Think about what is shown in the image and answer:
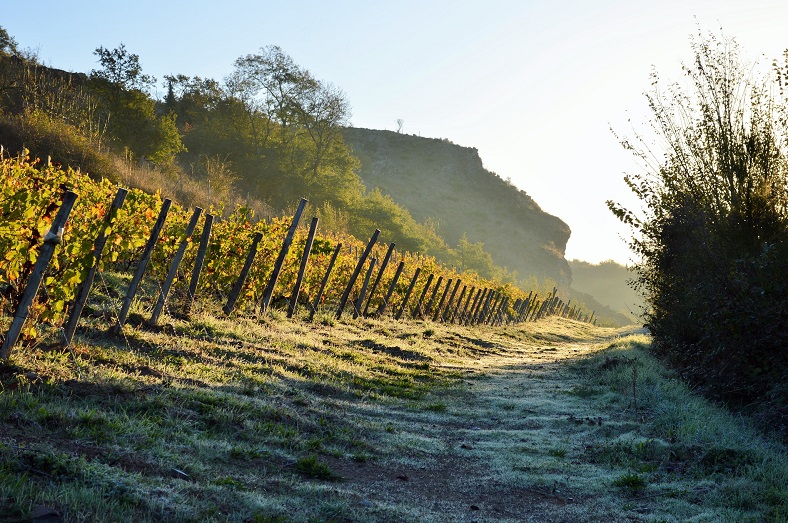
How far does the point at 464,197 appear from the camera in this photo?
125312 millimetres

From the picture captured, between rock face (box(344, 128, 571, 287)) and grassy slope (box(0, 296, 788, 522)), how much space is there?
9927 centimetres

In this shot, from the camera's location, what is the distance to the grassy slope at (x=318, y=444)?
4.05 meters

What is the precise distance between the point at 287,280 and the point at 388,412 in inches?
268

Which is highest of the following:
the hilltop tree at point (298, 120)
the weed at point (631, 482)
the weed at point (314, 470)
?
the hilltop tree at point (298, 120)

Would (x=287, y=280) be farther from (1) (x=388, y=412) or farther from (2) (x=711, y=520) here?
(2) (x=711, y=520)

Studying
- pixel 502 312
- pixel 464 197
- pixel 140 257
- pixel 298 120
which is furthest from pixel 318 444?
pixel 464 197

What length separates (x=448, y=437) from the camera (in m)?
7.58

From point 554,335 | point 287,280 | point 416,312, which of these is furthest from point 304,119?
point 287,280

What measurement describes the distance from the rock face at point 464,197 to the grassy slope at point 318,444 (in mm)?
99275

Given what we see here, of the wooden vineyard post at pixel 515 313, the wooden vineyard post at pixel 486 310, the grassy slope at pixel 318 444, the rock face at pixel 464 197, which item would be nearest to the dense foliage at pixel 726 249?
the grassy slope at pixel 318 444

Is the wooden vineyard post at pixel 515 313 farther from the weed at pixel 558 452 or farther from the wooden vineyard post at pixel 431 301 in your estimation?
the weed at pixel 558 452

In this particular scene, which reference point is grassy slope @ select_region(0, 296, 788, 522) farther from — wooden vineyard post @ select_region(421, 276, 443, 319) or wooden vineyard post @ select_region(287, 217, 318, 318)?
wooden vineyard post @ select_region(421, 276, 443, 319)

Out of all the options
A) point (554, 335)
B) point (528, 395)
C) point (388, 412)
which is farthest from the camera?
point (554, 335)

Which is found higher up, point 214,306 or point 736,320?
point 736,320
